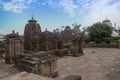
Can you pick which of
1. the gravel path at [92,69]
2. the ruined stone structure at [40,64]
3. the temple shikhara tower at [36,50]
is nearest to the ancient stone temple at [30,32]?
the temple shikhara tower at [36,50]

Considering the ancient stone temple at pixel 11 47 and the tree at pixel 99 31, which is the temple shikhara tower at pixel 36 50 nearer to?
the ancient stone temple at pixel 11 47

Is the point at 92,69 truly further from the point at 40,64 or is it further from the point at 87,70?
the point at 40,64

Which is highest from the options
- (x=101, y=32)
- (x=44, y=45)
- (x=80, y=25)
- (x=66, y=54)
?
(x=80, y=25)

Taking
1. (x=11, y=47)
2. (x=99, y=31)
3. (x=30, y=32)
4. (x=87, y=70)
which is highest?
(x=99, y=31)

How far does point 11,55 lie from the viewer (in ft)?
34.4

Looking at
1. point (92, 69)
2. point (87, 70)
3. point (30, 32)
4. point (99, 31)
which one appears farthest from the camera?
point (99, 31)

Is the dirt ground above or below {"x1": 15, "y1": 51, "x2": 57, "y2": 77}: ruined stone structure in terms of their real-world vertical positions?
below

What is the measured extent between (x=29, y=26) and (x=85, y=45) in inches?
506

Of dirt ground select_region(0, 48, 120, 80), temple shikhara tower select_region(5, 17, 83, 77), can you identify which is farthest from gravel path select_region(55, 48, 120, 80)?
temple shikhara tower select_region(5, 17, 83, 77)

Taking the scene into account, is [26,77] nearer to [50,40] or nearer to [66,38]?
[50,40]

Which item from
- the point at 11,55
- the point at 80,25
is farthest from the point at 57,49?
the point at 80,25

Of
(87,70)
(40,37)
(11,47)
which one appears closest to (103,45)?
(40,37)

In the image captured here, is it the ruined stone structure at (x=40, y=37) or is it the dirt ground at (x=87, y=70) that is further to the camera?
the ruined stone structure at (x=40, y=37)

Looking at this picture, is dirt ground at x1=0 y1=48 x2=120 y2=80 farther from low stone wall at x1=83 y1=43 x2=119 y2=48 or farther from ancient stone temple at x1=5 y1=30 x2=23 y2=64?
low stone wall at x1=83 y1=43 x2=119 y2=48
